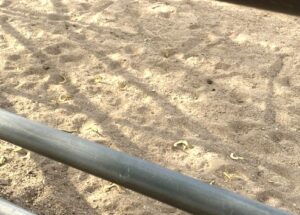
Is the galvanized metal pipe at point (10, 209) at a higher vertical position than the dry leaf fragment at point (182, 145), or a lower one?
higher

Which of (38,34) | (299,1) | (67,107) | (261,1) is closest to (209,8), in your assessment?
(261,1)

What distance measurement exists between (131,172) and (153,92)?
2.20 m

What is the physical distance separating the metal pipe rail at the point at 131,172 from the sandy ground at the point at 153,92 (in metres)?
1.20

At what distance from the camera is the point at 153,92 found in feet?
11.1

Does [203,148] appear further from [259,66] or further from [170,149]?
[259,66]

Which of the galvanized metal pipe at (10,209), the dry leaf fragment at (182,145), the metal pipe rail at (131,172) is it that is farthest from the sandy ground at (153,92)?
the metal pipe rail at (131,172)

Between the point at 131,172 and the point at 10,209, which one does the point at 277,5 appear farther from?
the point at 131,172

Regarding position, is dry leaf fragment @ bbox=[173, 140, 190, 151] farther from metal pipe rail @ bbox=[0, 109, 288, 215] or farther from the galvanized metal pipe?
metal pipe rail @ bbox=[0, 109, 288, 215]

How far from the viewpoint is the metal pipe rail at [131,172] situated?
1099 mm

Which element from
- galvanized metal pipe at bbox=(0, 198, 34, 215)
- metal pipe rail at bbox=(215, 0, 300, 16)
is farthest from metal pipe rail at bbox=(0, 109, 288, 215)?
metal pipe rail at bbox=(215, 0, 300, 16)

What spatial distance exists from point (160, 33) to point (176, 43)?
218 mm

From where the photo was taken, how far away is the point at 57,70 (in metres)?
3.65

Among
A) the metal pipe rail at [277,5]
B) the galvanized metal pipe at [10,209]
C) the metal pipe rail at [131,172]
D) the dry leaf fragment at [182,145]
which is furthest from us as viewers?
the metal pipe rail at [277,5]

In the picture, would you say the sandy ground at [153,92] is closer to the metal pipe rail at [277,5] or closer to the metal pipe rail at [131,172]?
the metal pipe rail at [277,5]
